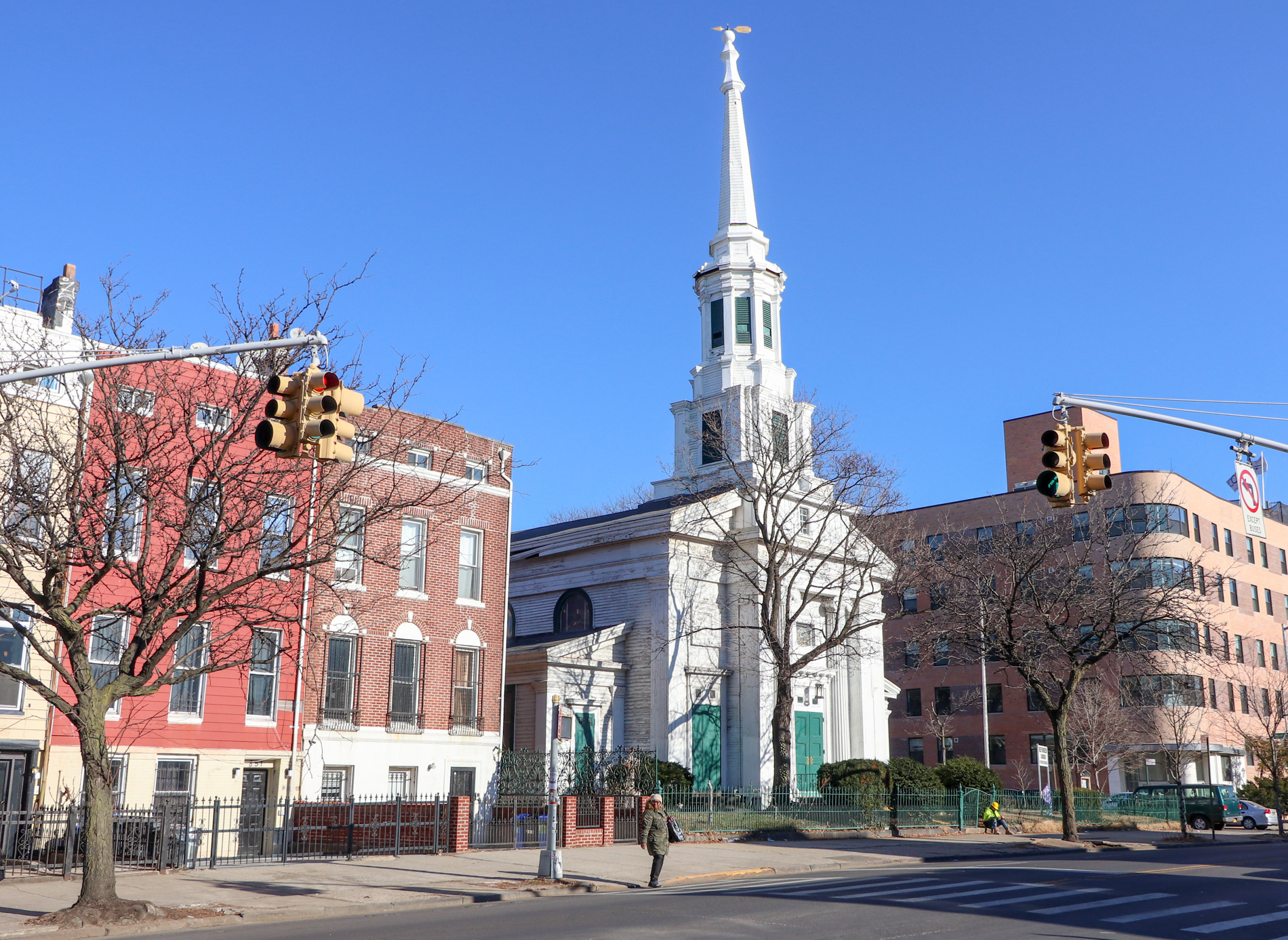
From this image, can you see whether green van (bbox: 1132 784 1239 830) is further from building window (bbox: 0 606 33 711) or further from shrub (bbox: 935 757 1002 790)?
building window (bbox: 0 606 33 711)

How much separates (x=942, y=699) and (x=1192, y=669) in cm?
1388

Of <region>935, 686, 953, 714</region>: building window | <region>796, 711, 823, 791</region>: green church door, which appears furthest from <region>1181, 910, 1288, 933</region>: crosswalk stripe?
<region>935, 686, 953, 714</region>: building window

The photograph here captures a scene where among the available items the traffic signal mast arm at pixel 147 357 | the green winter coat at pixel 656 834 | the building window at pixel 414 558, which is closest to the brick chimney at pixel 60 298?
the building window at pixel 414 558

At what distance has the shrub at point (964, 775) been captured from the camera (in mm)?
41000

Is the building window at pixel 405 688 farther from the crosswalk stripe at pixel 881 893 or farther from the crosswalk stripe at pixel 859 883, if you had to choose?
the crosswalk stripe at pixel 881 893

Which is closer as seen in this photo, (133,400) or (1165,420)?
(1165,420)

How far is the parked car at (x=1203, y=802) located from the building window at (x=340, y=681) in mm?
31091

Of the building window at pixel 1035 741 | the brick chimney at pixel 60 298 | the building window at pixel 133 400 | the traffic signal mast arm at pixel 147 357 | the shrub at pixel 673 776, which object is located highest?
the brick chimney at pixel 60 298

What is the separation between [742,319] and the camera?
166 feet

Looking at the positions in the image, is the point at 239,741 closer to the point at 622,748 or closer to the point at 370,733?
the point at 370,733

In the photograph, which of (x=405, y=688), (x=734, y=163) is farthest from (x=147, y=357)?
(x=734, y=163)

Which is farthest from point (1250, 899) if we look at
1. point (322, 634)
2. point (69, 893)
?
point (322, 634)

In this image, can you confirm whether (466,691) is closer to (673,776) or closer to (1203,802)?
(673,776)

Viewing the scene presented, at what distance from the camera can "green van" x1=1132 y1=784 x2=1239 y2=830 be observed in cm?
4517
